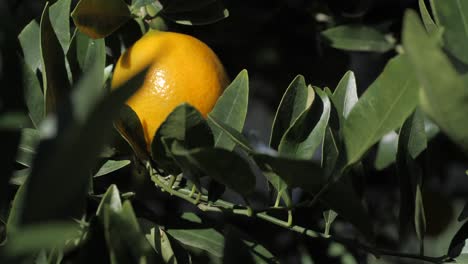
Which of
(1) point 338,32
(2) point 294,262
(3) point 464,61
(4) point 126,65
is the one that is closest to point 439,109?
(3) point 464,61

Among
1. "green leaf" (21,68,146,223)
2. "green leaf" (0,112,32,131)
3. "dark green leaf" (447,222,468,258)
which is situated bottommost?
"dark green leaf" (447,222,468,258)

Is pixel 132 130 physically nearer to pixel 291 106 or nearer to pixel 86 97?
pixel 291 106

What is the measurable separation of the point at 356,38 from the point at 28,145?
66 centimetres

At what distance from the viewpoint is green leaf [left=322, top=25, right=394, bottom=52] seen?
1.27m

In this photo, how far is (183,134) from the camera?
0.72 m

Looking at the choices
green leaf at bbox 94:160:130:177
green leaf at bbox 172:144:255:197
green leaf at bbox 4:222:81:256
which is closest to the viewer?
green leaf at bbox 4:222:81:256

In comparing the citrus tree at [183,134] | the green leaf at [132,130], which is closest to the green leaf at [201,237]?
the citrus tree at [183,134]

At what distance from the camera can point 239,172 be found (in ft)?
2.19

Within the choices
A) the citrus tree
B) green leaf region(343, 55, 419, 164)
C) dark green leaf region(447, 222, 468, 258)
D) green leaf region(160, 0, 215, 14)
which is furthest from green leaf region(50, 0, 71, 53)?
dark green leaf region(447, 222, 468, 258)

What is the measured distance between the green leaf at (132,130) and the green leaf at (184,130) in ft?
0.11

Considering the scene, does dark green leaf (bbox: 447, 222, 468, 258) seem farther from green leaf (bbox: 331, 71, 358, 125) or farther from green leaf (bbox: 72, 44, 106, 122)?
green leaf (bbox: 72, 44, 106, 122)

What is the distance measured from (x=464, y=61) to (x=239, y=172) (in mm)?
236

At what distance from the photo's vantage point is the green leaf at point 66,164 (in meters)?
0.40

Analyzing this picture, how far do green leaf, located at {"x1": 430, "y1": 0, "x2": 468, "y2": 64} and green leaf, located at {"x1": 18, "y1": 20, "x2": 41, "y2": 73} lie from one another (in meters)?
0.45
